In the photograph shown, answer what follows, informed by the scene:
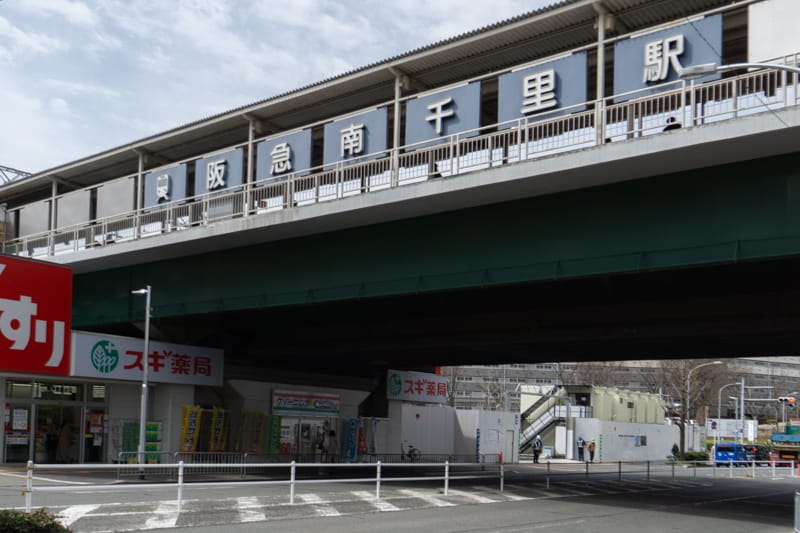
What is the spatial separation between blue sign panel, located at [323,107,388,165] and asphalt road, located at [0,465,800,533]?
Result: 33.7 ft

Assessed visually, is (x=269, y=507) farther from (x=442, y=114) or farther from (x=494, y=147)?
(x=494, y=147)

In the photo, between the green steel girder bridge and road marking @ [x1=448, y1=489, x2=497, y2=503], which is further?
road marking @ [x1=448, y1=489, x2=497, y2=503]

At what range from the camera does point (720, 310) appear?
86.5ft

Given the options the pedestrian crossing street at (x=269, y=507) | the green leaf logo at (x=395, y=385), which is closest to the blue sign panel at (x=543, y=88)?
the pedestrian crossing street at (x=269, y=507)

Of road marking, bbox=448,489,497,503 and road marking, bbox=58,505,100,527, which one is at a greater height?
road marking, bbox=58,505,100,527

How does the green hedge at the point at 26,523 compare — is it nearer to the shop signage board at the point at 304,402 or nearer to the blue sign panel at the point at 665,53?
the blue sign panel at the point at 665,53

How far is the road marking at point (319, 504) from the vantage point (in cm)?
1941

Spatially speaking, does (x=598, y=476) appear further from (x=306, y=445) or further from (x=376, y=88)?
(x=376, y=88)

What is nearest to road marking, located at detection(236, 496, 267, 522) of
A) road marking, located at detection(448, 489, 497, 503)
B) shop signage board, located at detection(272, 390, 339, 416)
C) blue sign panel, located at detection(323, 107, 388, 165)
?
road marking, located at detection(448, 489, 497, 503)

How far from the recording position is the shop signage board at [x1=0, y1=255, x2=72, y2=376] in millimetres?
31000

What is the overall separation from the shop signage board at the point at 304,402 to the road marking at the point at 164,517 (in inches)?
878

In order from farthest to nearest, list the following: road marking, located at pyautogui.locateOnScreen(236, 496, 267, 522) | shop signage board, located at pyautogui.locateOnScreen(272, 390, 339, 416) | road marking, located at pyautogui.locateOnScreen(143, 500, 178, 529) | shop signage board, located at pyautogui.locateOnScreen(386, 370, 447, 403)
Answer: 1. shop signage board, located at pyautogui.locateOnScreen(386, 370, 447, 403)
2. shop signage board, located at pyautogui.locateOnScreen(272, 390, 339, 416)
3. road marking, located at pyautogui.locateOnScreen(236, 496, 267, 522)
4. road marking, located at pyautogui.locateOnScreen(143, 500, 178, 529)

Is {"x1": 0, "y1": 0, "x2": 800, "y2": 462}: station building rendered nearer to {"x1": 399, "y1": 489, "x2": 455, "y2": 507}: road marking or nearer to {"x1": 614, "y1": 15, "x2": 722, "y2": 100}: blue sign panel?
{"x1": 614, "y1": 15, "x2": 722, "y2": 100}: blue sign panel

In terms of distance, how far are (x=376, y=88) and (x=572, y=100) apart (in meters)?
8.66
